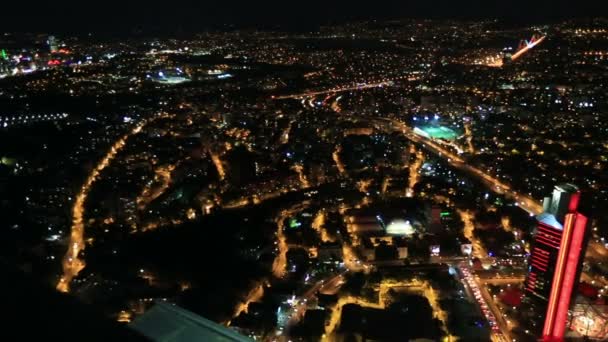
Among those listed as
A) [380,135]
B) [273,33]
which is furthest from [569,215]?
[273,33]

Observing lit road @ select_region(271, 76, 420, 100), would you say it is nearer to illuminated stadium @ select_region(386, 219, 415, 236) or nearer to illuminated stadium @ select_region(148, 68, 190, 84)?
illuminated stadium @ select_region(148, 68, 190, 84)

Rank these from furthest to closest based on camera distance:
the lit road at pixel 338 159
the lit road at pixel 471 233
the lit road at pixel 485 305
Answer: the lit road at pixel 338 159
the lit road at pixel 471 233
the lit road at pixel 485 305

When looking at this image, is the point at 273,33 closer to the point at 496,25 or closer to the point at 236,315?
the point at 496,25

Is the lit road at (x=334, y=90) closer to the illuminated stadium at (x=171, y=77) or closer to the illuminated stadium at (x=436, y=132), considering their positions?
the illuminated stadium at (x=171, y=77)

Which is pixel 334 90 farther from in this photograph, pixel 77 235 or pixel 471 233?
pixel 77 235

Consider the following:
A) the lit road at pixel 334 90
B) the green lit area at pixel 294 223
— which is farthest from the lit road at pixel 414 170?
the lit road at pixel 334 90

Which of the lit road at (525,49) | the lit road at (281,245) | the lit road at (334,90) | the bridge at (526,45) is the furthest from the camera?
the bridge at (526,45)

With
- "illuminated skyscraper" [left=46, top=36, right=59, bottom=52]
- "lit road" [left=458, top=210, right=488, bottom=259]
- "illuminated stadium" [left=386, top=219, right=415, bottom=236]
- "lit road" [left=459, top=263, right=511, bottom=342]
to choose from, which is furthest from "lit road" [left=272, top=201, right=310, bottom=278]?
"illuminated skyscraper" [left=46, top=36, right=59, bottom=52]
